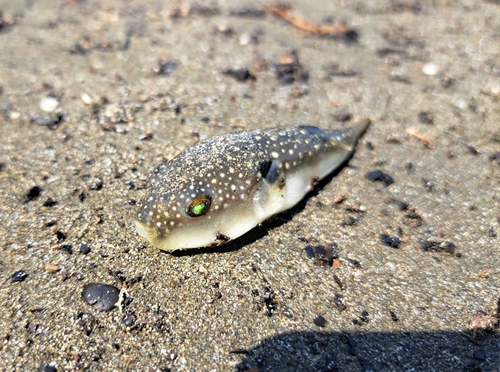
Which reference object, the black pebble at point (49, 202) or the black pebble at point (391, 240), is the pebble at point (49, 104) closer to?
the black pebble at point (49, 202)

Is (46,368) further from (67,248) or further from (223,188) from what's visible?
(223,188)

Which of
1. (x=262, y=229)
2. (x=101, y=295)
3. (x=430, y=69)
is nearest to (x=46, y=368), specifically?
(x=101, y=295)

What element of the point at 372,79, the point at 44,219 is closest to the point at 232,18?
the point at 372,79

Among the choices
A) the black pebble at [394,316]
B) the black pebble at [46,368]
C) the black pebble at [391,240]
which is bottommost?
the black pebble at [46,368]

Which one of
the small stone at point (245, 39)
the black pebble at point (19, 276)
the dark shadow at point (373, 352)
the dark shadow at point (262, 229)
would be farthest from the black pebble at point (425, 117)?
the black pebble at point (19, 276)

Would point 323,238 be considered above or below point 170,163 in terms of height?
below

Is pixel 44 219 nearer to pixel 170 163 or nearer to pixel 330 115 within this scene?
pixel 170 163
